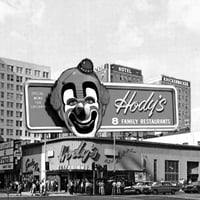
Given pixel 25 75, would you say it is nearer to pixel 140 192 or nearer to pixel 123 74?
pixel 123 74

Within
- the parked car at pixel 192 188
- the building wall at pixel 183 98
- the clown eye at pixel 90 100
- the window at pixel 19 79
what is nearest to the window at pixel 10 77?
the window at pixel 19 79

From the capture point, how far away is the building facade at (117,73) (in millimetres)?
155500

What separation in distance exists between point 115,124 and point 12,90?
251 feet

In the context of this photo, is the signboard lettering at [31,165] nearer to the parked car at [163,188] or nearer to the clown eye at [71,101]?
the clown eye at [71,101]

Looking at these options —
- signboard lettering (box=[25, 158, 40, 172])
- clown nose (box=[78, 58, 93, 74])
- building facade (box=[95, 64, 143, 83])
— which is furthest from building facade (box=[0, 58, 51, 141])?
clown nose (box=[78, 58, 93, 74])

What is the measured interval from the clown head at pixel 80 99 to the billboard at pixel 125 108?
1.37m

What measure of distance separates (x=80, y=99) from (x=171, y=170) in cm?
1713

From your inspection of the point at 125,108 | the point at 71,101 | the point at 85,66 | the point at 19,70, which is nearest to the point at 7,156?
the point at 71,101

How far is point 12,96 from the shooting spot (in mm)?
144750

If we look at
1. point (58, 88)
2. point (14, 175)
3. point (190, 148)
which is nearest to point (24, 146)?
point (14, 175)

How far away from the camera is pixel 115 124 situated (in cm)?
7369

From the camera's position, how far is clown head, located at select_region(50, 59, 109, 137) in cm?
6925

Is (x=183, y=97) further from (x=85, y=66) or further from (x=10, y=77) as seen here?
(x=85, y=66)

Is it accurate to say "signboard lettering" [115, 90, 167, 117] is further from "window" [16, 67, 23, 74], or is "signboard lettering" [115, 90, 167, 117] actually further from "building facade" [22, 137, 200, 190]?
"window" [16, 67, 23, 74]
